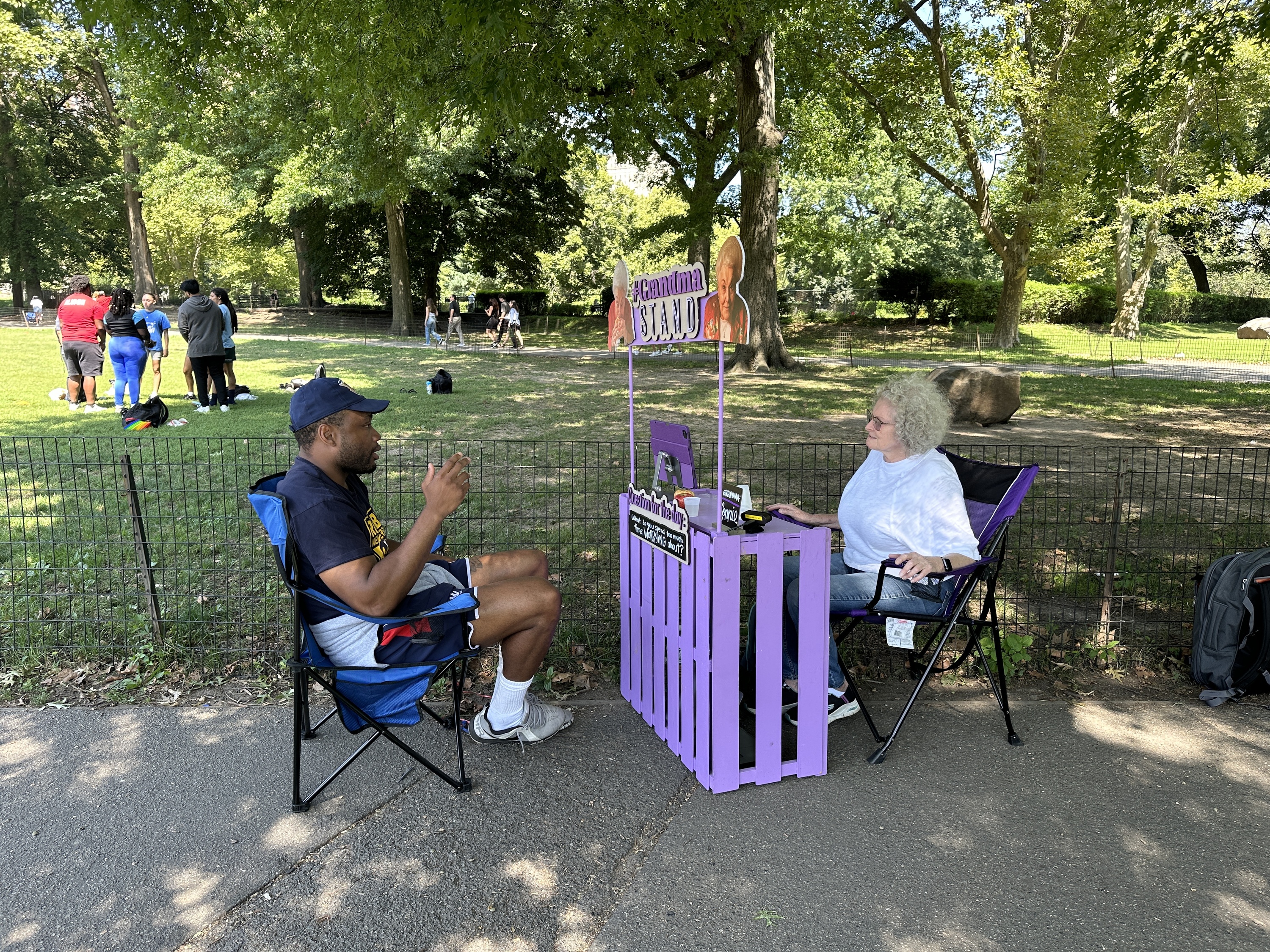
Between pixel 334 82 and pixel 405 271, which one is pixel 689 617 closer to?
pixel 334 82

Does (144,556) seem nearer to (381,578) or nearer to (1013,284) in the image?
(381,578)

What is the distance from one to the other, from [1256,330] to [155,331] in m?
33.5

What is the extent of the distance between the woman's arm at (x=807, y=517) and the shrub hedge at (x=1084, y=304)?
3414cm

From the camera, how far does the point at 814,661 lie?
3.53 metres

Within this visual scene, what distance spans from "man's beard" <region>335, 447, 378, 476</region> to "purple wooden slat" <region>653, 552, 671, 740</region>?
1.22 meters

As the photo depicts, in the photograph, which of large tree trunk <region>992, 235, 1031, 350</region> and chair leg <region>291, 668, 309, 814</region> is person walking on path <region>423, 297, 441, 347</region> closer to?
large tree trunk <region>992, 235, 1031, 350</region>

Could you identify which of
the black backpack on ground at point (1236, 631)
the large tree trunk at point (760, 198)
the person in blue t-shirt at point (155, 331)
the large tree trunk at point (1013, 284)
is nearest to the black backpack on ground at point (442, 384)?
the person in blue t-shirt at point (155, 331)

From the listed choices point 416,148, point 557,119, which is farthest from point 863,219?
point 557,119

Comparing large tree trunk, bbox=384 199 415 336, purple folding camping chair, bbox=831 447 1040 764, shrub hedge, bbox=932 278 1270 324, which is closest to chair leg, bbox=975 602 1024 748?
purple folding camping chair, bbox=831 447 1040 764

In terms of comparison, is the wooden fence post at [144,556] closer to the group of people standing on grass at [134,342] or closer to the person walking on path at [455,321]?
the group of people standing on grass at [134,342]

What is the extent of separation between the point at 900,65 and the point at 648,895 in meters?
22.3

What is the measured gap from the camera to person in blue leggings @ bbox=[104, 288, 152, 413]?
1102 cm

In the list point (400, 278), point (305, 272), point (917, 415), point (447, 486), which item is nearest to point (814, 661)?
point (917, 415)

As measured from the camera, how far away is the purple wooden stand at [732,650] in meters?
3.32
